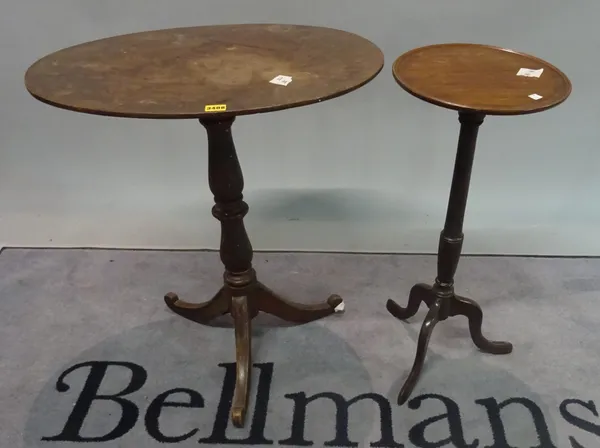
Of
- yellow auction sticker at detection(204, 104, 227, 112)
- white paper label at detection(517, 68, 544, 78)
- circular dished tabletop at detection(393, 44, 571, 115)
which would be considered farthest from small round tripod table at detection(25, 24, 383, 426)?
white paper label at detection(517, 68, 544, 78)

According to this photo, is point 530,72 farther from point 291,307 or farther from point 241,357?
point 241,357

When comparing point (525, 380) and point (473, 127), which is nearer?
point (473, 127)

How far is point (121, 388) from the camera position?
1786 millimetres

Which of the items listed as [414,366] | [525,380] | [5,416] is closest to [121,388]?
[5,416]

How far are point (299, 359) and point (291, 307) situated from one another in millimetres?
165

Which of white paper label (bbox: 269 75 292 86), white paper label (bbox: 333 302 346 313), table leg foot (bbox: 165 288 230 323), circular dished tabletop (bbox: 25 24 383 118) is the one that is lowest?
white paper label (bbox: 333 302 346 313)

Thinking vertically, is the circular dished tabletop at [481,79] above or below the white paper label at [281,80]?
below

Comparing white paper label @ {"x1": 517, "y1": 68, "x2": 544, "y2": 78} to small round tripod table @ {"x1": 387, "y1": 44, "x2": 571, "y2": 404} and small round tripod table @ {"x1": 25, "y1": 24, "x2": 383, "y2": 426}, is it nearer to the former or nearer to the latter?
small round tripod table @ {"x1": 387, "y1": 44, "x2": 571, "y2": 404}

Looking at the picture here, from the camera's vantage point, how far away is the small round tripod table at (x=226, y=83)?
130 cm

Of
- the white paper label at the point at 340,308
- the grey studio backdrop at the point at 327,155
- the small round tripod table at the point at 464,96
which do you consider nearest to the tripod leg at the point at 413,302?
the small round tripod table at the point at 464,96

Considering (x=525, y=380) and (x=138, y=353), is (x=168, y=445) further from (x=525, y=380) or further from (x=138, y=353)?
(x=525, y=380)

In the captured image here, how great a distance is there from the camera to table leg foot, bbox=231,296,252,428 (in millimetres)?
1668

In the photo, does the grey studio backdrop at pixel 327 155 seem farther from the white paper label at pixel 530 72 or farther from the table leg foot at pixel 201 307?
the white paper label at pixel 530 72

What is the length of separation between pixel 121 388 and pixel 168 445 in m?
0.25
